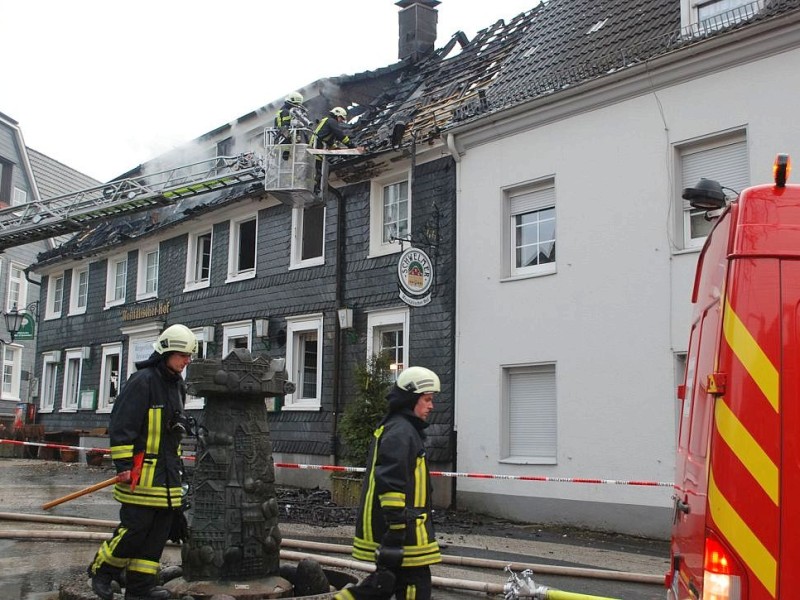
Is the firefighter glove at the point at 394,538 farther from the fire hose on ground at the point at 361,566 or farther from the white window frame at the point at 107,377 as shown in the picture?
the white window frame at the point at 107,377

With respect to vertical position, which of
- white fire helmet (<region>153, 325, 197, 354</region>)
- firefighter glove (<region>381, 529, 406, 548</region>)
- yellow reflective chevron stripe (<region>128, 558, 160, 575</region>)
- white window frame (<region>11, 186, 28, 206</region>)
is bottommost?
yellow reflective chevron stripe (<region>128, 558, 160, 575</region>)

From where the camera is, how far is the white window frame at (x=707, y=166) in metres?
11.5

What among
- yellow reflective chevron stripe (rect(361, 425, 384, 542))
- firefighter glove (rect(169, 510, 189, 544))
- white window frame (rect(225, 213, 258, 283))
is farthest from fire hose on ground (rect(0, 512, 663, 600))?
white window frame (rect(225, 213, 258, 283))

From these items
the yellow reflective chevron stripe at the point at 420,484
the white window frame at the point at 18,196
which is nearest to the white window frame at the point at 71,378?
the white window frame at the point at 18,196

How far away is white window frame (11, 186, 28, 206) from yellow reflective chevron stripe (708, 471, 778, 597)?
36.7 meters

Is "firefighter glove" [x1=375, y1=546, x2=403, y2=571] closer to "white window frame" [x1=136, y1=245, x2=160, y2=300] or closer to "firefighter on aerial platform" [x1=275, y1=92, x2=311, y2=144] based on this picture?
"firefighter on aerial platform" [x1=275, y1=92, x2=311, y2=144]

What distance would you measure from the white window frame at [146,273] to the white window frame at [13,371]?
1593 centimetres

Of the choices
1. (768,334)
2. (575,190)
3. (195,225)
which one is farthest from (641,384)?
(195,225)

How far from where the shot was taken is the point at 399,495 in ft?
15.7

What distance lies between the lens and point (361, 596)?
4.97 m

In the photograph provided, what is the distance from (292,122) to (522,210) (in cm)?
477

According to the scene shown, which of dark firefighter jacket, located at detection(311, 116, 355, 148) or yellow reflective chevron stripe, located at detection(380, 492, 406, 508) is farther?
dark firefighter jacket, located at detection(311, 116, 355, 148)

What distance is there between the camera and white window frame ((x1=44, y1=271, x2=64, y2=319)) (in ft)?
94.0

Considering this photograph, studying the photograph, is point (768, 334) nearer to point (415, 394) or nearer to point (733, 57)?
point (415, 394)
